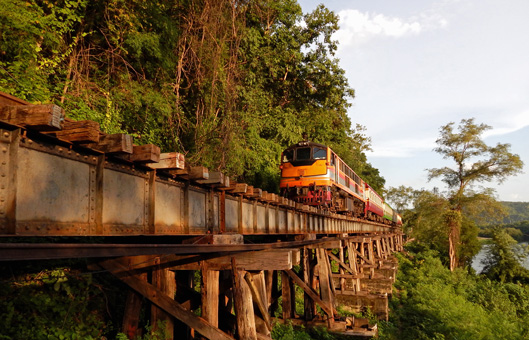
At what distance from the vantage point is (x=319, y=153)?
15148mm

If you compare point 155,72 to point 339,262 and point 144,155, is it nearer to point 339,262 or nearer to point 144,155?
point 144,155

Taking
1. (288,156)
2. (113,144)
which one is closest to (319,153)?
(288,156)

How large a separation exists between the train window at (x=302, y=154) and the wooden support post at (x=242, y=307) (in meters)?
10.4

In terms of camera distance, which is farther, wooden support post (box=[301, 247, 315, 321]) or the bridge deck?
wooden support post (box=[301, 247, 315, 321])

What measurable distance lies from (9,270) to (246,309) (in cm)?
448

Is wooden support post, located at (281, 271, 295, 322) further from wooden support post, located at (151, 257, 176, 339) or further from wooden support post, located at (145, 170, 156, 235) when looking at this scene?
wooden support post, located at (145, 170, 156, 235)

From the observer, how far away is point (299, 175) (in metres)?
15.0

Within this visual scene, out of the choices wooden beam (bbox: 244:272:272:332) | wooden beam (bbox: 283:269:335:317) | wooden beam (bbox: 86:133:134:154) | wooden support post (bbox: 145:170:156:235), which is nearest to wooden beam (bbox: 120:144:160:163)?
wooden beam (bbox: 86:133:134:154)

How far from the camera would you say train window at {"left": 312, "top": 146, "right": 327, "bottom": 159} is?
49.3 ft

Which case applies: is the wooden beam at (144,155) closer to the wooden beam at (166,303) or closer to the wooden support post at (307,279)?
the wooden beam at (166,303)

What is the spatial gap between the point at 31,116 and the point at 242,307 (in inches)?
147

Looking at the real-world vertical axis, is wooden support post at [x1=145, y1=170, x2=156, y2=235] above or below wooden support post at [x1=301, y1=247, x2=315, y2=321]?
above

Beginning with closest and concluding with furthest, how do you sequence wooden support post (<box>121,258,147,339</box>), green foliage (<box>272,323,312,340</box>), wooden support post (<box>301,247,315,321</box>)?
wooden support post (<box>121,258,147,339</box>)
green foliage (<box>272,323,312,340</box>)
wooden support post (<box>301,247,315,321</box>)

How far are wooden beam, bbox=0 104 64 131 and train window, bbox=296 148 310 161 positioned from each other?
13.1 m
